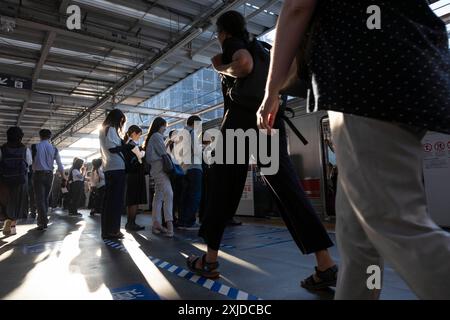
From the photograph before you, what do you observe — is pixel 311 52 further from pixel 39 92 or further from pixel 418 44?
pixel 39 92

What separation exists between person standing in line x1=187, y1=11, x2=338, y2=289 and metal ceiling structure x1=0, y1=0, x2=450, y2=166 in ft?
11.7

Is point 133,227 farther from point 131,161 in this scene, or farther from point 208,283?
point 208,283

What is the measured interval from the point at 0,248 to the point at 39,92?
8.12m

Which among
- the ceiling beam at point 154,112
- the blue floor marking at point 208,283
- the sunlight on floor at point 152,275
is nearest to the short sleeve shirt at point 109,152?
the sunlight on floor at point 152,275

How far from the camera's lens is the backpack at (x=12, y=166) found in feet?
15.6

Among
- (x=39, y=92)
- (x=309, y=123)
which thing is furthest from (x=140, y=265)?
(x=39, y=92)

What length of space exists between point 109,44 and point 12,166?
3.26m

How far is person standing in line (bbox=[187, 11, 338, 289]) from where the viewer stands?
172cm

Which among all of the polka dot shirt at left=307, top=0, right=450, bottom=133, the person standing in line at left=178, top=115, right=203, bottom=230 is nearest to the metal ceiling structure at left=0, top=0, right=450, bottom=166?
the person standing in line at left=178, top=115, right=203, bottom=230

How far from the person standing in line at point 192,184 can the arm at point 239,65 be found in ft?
9.38

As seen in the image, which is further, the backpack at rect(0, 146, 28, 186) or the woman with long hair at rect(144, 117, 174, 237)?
the backpack at rect(0, 146, 28, 186)

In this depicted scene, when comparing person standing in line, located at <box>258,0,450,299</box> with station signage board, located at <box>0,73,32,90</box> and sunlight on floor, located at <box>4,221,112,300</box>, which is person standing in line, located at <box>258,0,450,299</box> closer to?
sunlight on floor, located at <box>4,221,112,300</box>

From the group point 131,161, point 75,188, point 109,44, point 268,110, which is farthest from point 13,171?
point 268,110

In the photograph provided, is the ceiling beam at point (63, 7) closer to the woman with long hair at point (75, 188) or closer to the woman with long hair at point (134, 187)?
the woman with long hair at point (134, 187)
